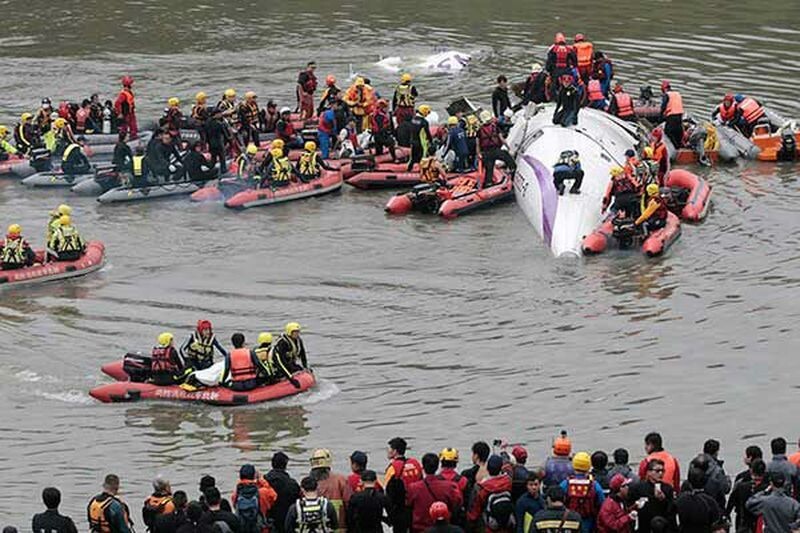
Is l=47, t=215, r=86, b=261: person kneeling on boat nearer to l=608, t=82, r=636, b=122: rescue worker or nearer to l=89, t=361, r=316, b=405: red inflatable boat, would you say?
l=89, t=361, r=316, b=405: red inflatable boat

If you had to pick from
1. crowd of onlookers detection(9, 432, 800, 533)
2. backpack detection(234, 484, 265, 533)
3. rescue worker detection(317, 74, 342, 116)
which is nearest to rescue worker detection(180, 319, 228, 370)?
crowd of onlookers detection(9, 432, 800, 533)

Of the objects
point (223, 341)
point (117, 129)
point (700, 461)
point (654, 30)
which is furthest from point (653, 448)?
point (654, 30)

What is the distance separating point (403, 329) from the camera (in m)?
27.4

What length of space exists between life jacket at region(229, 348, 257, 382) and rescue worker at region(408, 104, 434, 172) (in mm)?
12956

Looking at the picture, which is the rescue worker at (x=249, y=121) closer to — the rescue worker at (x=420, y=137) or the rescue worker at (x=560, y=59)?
the rescue worker at (x=420, y=137)

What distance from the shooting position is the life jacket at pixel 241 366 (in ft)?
79.5

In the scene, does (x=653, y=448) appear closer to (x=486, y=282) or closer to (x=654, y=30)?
(x=486, y=282)

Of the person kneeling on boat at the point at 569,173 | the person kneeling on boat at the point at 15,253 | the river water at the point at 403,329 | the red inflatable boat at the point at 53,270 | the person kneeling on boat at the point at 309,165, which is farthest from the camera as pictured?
the person kneeling on boat at the point at 309,165

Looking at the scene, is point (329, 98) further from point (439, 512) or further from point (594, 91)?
point (439, 512)

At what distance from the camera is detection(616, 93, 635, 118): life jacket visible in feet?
126

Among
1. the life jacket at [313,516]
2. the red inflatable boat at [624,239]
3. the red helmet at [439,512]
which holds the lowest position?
the red inflatable boat at [624,239]

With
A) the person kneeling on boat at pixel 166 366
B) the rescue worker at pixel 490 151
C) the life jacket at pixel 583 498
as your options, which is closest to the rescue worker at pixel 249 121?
the rescue worker at pixel 490 151

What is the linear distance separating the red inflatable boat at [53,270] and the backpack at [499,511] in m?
15.2

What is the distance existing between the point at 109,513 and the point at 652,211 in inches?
627
